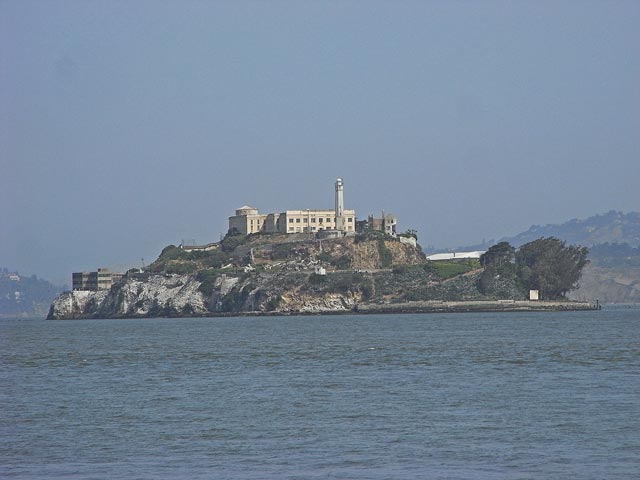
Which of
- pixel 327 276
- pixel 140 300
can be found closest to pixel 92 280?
pixel 140 300

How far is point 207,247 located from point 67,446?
6065 inches

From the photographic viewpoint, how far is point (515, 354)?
5931 cm

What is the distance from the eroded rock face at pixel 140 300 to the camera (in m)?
164

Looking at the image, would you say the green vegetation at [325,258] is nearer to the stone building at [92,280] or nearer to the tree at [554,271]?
the tree at [554,271]

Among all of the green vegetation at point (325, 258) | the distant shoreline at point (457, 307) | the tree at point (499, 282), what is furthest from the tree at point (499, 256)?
the green vegetation at point (325, 258)

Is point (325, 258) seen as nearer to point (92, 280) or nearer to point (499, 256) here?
point (499, 256)

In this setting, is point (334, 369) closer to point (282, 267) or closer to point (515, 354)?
point (515, 354)

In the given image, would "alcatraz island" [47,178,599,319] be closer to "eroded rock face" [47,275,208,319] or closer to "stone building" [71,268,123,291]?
"eroded rock face" [47,275,208,319]

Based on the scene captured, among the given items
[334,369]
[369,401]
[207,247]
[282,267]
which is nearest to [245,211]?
[207,247]

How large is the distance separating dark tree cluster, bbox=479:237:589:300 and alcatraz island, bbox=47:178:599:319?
13 cm

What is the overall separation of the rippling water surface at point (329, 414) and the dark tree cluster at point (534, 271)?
88.1m

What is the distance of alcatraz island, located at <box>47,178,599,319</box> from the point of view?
152 m

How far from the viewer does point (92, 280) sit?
19675cm

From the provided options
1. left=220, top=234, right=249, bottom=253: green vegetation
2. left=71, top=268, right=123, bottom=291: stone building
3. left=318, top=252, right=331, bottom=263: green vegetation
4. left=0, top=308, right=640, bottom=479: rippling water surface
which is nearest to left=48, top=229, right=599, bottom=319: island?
left=318, top=252, right=331, bottom=263: green vegetation
